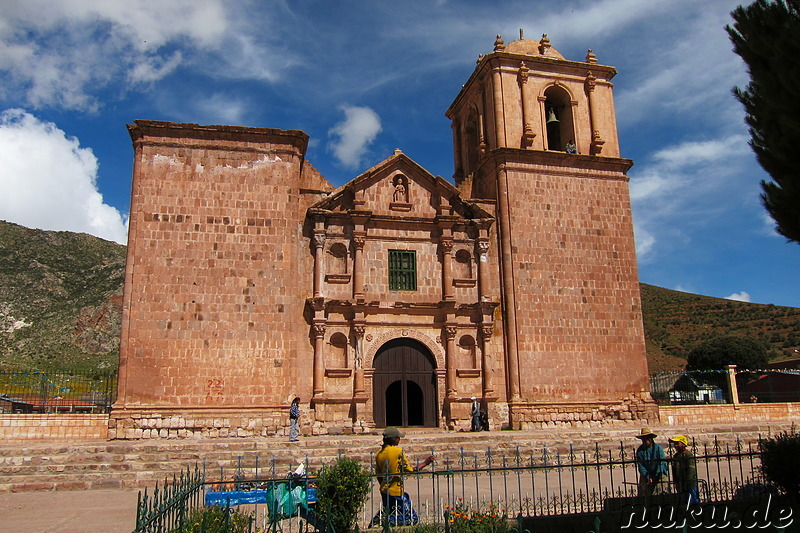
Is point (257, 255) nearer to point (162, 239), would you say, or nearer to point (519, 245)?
point (162, 239)

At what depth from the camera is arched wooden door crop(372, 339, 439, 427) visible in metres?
19.0

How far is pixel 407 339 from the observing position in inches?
762

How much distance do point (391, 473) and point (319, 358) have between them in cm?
1069

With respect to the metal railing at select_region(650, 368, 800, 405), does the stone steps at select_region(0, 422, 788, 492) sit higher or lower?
lower

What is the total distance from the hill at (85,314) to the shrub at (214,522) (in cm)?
4059

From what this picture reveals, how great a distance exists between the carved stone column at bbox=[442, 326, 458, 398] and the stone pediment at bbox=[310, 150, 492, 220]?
3.63 meters

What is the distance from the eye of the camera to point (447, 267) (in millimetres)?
19875

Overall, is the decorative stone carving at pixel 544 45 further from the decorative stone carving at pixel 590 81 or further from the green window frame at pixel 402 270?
the green window frame at pixel 402 270

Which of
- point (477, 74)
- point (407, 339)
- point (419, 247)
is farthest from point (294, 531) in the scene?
point (477, 74)

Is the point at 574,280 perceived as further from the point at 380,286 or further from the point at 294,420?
the point at 294,420

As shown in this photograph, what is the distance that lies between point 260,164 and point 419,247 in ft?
17.6

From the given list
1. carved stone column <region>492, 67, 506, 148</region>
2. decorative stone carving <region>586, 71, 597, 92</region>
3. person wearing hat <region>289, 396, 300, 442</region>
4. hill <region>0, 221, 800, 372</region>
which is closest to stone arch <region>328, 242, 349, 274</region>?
person wearing hat <region>289, 396, 300, 442</region>

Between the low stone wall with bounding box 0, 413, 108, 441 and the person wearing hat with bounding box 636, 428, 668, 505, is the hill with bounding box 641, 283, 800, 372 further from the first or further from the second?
the person wearing hat with bounding box 636, 428, 668, 505

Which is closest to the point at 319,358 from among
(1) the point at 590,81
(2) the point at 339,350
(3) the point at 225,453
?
(2) the point at 339,350
